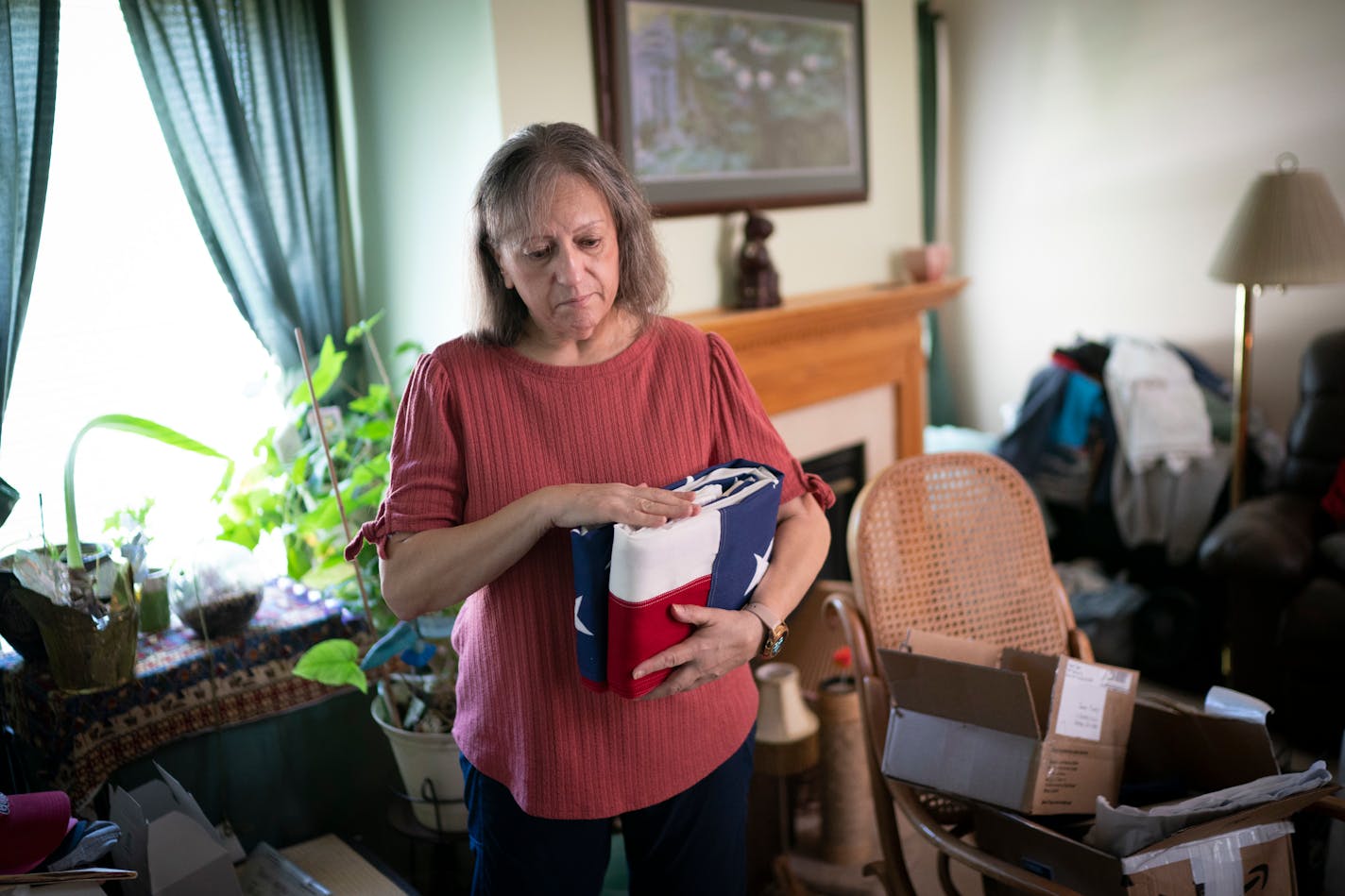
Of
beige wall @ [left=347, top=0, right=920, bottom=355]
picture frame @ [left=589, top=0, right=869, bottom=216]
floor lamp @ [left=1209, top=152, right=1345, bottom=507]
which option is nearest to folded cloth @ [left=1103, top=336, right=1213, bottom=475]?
floor lamp @ [left=1209, top=152, right=1345, bottom=507]

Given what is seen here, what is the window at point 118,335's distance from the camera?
1914mm

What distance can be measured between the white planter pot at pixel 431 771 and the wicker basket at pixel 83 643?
0.40 metres

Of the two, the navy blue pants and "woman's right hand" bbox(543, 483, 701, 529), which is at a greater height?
"woman's right hand" bbox(543, 483, 701, 529)

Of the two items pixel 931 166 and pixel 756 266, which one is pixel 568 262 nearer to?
pixel 756 266

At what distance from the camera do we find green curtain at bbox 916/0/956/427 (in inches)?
163

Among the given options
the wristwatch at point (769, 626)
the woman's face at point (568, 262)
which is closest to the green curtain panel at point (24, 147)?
the woman's face at point (568, 262)

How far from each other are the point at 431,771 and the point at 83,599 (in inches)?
23.6

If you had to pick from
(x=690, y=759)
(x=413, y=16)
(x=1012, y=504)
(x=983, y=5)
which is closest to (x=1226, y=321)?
(x=983, y=5)

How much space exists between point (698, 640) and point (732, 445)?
0.82 ft

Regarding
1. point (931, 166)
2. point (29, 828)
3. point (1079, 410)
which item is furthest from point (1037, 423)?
point (29, 828)

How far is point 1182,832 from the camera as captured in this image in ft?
3.87

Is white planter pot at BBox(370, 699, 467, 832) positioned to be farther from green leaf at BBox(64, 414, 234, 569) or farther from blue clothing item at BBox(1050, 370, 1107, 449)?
blue clothing item at BBox(1050, 370, 1107, 449)

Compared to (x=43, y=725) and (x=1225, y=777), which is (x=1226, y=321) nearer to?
(x=1225, y=777)

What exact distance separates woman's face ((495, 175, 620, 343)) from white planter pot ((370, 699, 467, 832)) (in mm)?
859
